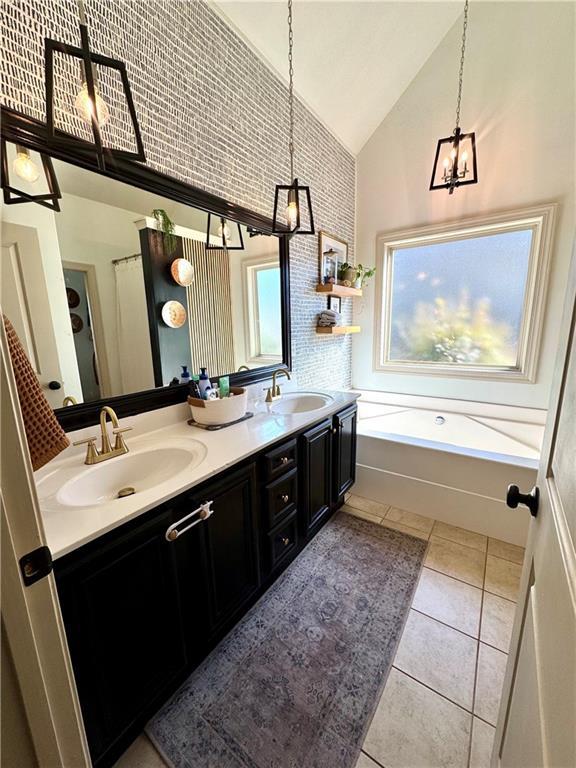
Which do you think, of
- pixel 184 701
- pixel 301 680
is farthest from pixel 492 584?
pixel 184 701

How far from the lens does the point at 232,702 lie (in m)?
1.19

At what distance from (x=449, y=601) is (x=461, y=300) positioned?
240 cm

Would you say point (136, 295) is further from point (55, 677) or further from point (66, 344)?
point (55, 677)

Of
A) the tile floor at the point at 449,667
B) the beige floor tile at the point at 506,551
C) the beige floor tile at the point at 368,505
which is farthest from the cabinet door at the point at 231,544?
the beige floor tile at the point at 506,551

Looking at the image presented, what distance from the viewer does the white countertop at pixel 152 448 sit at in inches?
33.3

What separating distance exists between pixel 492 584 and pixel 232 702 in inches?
56.8

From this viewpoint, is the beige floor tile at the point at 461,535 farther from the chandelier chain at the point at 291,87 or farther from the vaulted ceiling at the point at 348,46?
the vaulted ceiling at the point at 348,46

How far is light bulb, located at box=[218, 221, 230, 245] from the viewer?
182 cm

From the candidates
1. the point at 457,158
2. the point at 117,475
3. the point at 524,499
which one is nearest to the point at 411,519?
the point at 524,499

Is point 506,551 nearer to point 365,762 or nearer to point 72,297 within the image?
point 365,762

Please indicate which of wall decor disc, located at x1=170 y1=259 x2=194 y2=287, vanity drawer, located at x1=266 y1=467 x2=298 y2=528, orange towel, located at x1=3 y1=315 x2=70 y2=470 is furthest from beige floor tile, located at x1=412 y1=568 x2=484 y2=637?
wall decor disc, located at x1=170 y1=259 x2=194 y2=287

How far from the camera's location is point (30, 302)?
1092 millimetres

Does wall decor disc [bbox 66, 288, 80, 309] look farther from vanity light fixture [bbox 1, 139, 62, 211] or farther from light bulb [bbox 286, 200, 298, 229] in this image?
light bulb [bbox 286, 200, 298, 229]

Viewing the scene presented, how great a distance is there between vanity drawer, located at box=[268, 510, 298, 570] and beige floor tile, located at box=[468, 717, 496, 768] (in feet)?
3.11
